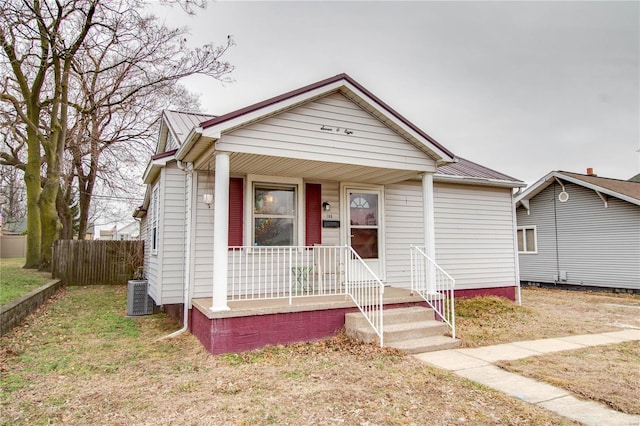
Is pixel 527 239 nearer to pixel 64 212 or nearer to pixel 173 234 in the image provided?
pixel 173 234

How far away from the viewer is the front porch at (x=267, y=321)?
17.0ft

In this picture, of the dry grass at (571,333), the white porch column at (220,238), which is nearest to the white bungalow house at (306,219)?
the white porch column at (220,238)

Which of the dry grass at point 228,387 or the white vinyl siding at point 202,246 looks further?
the white vinyl siding at point 202,246

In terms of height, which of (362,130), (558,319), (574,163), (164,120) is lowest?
(558,319)

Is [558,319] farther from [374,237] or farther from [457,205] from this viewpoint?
[374,237]

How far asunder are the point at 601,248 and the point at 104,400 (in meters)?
15.7

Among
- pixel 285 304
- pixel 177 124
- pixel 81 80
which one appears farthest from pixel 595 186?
pixel 81 80

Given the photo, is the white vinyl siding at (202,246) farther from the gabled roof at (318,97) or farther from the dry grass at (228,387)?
the dry grass at (228,387)

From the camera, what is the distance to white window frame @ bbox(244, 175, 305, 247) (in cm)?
711

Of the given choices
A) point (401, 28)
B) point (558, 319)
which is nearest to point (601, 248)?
point (558, 319)

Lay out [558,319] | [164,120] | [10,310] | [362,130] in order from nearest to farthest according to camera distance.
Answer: [10,310], [362,130], [558,319], [164,120]

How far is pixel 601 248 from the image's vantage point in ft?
45.5

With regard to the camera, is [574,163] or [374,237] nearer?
[374,237]

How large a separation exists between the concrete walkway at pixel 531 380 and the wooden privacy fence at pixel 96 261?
1087cm
